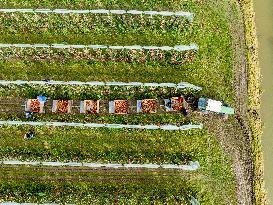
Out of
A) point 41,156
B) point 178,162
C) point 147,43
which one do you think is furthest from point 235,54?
point 41,156

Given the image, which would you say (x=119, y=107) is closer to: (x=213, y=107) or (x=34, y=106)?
(x=34, y=106)

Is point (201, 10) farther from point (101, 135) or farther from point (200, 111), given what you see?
point (101, 135)

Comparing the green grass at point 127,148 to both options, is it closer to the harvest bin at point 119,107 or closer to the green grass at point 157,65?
the harvest bin at point 119,107

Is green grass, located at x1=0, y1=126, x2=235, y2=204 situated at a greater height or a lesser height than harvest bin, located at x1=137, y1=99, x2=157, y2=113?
lesser

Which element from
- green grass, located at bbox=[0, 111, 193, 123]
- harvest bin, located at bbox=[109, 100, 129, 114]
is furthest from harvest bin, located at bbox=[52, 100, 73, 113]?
harvest bin, located at bbox=[109, 100, 129, 114]

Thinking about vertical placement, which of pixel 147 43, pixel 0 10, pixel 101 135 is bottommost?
pixel 101 135

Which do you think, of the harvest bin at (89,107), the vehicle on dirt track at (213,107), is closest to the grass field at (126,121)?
the harvest bin at (89,107)

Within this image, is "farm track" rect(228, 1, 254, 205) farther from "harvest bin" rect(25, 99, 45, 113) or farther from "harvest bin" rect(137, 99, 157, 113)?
"harvest bin" rect(25, 99, 45, 113)

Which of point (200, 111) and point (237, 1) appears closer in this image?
point (200, 111)
